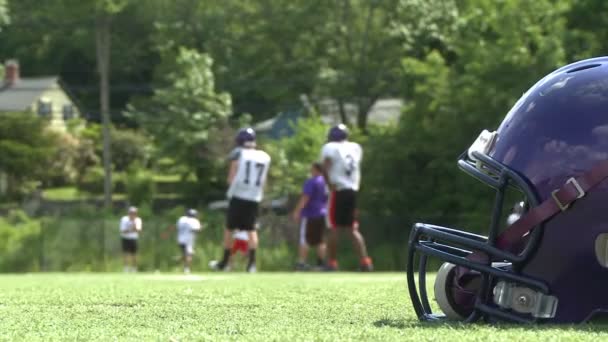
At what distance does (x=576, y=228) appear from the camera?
16.6 feet

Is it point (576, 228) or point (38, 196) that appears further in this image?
point (38, 196)

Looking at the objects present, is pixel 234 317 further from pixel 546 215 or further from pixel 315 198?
pixel 315 198

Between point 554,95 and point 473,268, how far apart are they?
88 cm

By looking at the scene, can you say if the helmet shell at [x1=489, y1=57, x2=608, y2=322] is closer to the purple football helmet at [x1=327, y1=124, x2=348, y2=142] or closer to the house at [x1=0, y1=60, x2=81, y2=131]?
the purple football helmet at [x1=327, y1=124, x2=348, y2=142]

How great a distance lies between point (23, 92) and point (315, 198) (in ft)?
188

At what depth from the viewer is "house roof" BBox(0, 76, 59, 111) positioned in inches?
2751

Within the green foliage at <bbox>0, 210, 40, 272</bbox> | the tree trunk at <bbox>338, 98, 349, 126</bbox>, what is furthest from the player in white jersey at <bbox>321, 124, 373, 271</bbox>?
the tree trunk at <bbox>338, 98, 349, 126</bbox>

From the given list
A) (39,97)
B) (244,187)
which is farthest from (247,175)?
(39,97)

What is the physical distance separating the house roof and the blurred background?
123 millimetres

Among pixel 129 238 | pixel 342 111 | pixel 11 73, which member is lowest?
pixel 129 238

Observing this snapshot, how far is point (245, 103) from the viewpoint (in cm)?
6075

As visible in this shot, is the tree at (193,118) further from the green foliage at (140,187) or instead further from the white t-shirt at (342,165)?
the white t-shirt at (342,165)

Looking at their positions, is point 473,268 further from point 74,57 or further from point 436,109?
point 74,57

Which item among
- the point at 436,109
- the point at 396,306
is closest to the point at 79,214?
the point at 436,109
